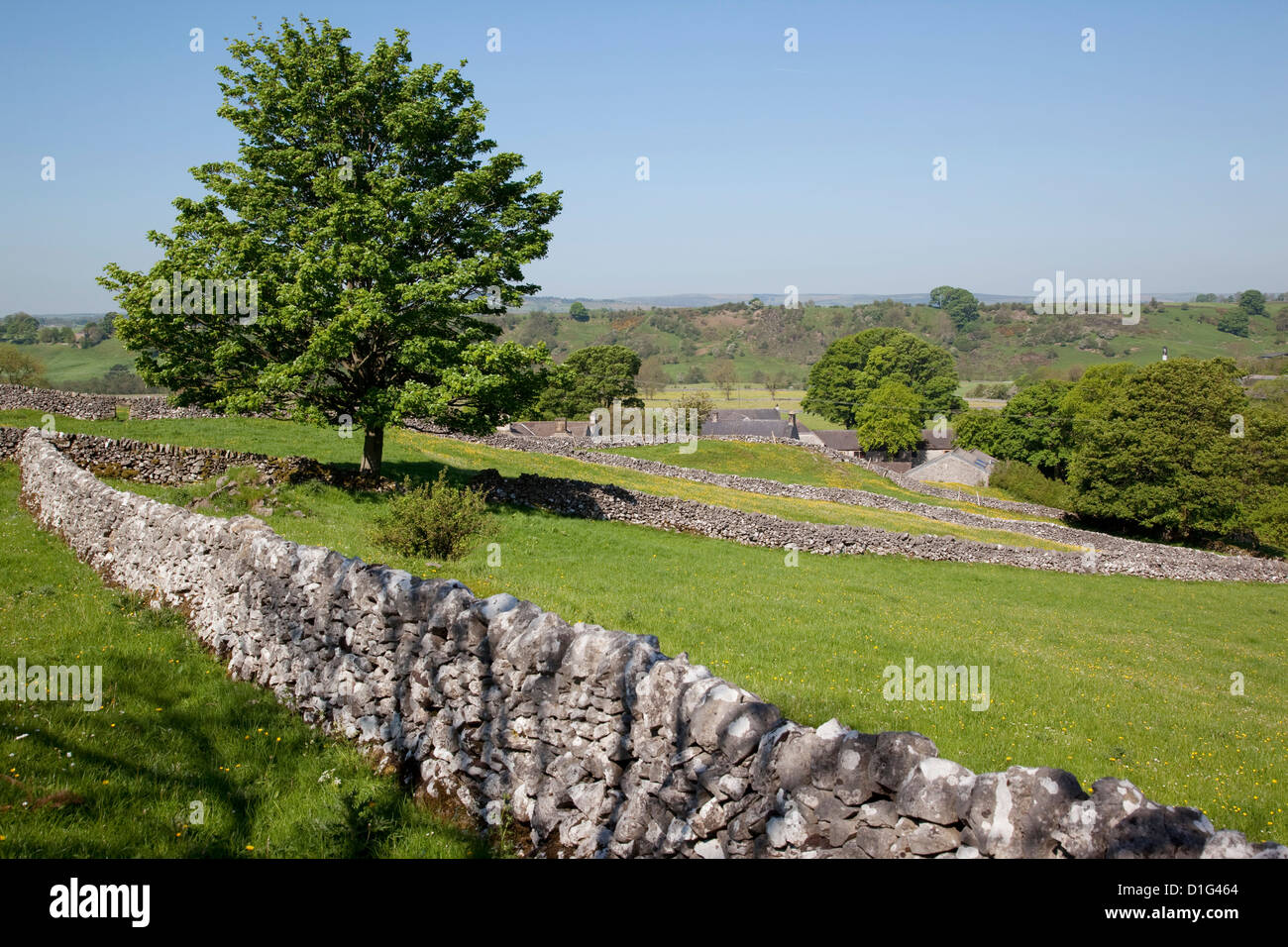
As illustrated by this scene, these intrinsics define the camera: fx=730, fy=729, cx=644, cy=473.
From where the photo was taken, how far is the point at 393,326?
72.9ft

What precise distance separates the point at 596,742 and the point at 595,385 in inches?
3609

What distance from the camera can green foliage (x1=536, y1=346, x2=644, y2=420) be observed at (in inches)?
→ 3595

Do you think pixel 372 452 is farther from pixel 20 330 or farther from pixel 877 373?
pixel 20 330

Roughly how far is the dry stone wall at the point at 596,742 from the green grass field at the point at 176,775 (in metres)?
0.45

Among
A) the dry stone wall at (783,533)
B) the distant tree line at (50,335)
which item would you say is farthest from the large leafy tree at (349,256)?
the distant tree line at (50,335)

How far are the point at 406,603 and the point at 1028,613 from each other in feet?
67.1

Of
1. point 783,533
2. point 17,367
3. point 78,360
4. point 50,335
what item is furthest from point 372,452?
point 50,335

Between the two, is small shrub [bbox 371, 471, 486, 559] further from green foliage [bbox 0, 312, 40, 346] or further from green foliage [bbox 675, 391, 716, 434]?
green foliage [bbox 0, 312, 40, 346]

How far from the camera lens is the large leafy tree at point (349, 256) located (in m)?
21.4

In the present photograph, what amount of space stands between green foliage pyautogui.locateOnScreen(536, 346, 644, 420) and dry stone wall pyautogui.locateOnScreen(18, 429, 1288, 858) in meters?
79.9

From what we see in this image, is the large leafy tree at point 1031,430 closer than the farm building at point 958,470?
No

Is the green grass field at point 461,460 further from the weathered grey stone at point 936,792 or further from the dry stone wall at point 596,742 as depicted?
the weathered grey stone at point 936,792
